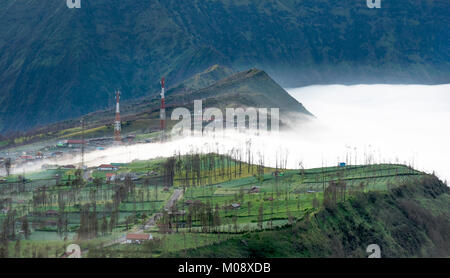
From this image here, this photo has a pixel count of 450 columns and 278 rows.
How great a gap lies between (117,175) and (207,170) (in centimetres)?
2096

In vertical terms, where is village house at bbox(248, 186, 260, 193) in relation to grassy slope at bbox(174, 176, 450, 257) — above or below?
above

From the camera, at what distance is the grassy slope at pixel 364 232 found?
416ft

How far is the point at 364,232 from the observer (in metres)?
141

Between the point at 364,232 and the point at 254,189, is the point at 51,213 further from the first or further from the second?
the point at 364,232

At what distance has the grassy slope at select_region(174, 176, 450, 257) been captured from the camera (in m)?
127

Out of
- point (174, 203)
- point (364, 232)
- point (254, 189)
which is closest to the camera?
point (364, 232)

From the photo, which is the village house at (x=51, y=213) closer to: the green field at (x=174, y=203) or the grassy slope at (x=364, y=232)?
the green field at (x=174, y=203)

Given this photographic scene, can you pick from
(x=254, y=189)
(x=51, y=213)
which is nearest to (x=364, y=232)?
(x=254, y=189)

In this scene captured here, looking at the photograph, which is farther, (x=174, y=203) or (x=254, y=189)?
(x=254, y=189)

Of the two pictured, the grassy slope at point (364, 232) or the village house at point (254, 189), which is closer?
the grassy slope at point (364, 232)

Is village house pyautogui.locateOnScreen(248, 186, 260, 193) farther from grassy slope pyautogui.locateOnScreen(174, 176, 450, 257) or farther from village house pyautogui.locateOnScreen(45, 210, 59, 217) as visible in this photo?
village house pyautogui.locateOnScreen(45, 210, 59, 217)

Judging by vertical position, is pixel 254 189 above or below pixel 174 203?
above

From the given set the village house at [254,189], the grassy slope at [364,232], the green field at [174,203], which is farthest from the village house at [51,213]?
the village house at [254,189]

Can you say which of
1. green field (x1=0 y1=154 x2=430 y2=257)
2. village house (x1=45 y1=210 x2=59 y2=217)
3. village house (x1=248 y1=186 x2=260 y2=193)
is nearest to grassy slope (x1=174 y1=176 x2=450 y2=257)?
green field (x1=0 y1=154 x2=430 y2=257)
